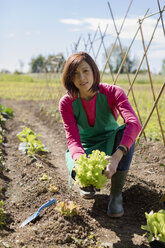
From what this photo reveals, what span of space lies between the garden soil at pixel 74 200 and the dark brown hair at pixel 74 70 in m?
1.07

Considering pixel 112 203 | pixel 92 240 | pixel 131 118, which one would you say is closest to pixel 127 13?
pixel 131 118

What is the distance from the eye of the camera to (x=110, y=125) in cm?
262

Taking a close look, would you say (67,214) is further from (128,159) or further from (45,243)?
(128,159)

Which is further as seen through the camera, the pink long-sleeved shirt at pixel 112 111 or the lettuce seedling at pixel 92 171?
the pink long-sleeved shirt at pixel 112 111

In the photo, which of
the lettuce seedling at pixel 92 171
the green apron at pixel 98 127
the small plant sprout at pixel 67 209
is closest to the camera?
the lettuce seedling at pixel 92 171

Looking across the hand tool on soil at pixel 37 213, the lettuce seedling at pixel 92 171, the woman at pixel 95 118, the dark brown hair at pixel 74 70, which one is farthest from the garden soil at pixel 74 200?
the dark brown hair at pixel 74 70

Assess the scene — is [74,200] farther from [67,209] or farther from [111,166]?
[111,166]

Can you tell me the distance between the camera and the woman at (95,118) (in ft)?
7.40

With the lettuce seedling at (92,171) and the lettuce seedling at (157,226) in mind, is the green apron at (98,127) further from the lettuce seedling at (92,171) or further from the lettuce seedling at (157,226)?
the lettuce seedling at (157,226)

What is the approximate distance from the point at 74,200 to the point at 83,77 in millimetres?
1225

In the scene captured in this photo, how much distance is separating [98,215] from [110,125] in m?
0.87

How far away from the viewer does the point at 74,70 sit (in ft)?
7.46

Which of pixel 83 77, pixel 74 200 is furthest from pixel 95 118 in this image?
pixel 74 200

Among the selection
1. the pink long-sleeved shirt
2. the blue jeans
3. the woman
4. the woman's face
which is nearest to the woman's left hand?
the woman
